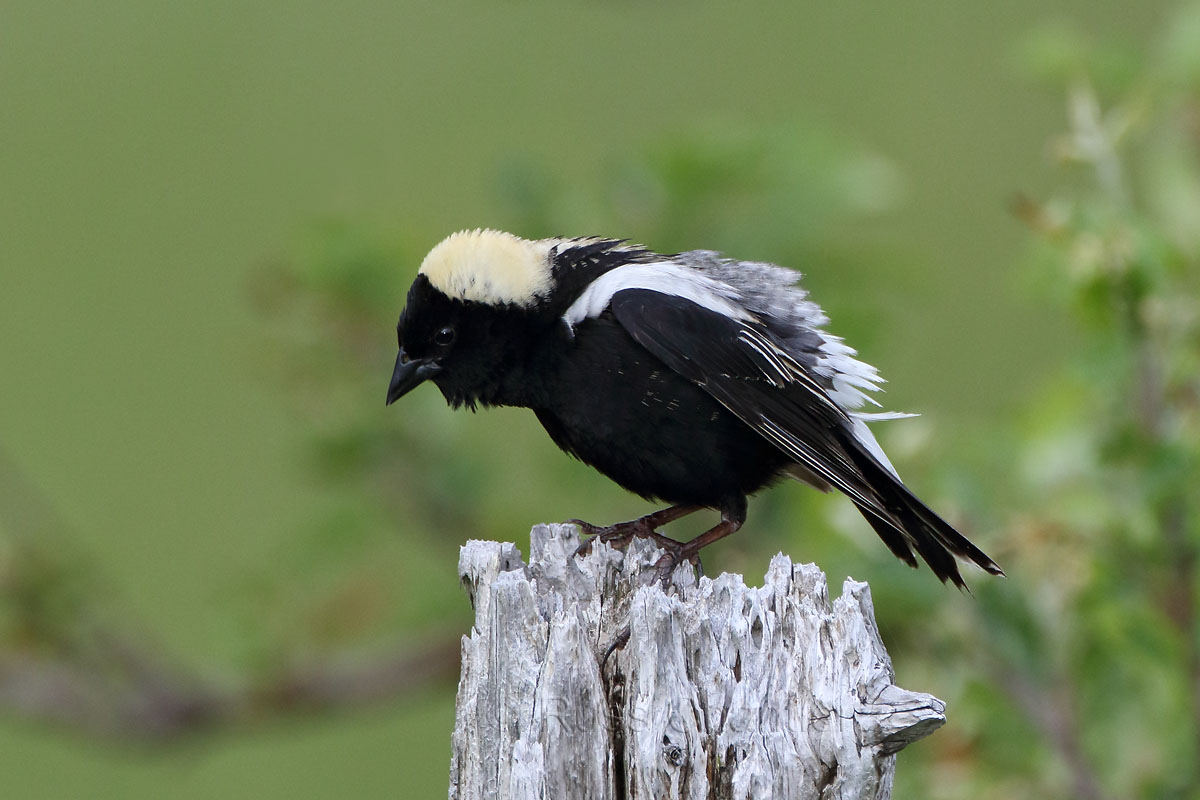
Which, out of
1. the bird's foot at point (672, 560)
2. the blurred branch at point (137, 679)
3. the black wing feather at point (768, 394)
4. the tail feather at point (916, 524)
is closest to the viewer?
the bird's foot at point (672, 560)

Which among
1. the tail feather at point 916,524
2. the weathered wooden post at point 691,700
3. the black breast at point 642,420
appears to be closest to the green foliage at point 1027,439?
the tail feather at point 916,524

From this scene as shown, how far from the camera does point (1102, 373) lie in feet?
11.9

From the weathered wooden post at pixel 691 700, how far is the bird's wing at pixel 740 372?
81 centimetres

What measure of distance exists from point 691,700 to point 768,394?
1.13m

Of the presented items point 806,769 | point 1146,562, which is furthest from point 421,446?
point 806,769

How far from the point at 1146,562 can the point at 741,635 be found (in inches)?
87.9

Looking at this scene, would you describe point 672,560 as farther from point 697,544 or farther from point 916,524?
point 916,524

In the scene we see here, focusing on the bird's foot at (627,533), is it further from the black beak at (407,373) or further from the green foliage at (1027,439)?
the green foliage at (1027,439)

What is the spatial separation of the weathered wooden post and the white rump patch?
1.06 m

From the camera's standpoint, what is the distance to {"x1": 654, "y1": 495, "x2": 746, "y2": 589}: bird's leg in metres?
2.80

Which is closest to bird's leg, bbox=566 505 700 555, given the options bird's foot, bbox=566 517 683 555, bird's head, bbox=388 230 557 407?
bird's foot, bbox=566 517 683 555

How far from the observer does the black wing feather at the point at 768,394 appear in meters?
3.08

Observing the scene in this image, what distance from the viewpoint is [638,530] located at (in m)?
3.23

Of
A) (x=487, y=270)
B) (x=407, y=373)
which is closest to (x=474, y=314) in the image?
(x=487, y=270)
